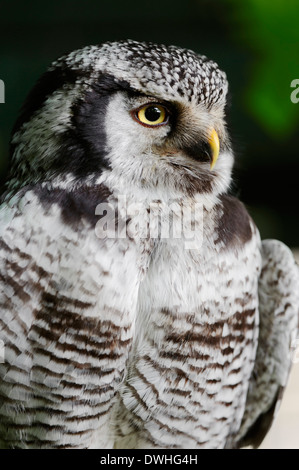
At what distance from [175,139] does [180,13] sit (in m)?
2.00

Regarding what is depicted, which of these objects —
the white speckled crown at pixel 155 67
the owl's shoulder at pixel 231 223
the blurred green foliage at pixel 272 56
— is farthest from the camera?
the blurred green foliage at pixel 272 56

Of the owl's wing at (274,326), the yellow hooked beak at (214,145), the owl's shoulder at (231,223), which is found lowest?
the owl's wing at (274,326)

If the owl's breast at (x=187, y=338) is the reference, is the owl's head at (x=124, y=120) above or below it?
above

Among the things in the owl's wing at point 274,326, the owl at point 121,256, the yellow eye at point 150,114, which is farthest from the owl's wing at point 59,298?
the owl's wing at point 274,326

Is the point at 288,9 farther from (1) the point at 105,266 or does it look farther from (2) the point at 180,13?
(2) the point at 180,13

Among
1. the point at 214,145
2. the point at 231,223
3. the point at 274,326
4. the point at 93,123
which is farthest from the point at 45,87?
the point at 274,326

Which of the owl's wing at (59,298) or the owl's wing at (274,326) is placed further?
the owl's wing at (274,326)

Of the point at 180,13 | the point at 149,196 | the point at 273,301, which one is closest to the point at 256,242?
the point at 273,301

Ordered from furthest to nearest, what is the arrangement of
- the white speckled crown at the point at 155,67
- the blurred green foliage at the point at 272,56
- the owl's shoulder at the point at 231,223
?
the blurred green foliage at the point at 272,56
the owl's shoulder at the point at 231,223
the white speckled crown at the point at 155,67

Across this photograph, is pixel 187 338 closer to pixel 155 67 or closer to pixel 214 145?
pixel 214 145

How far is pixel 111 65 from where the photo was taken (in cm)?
137

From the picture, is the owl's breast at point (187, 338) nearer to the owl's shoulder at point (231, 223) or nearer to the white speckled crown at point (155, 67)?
the owl's shoulder at point (231, 223)

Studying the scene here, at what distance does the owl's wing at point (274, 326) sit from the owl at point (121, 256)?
16cm

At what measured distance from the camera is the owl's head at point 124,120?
1.36 m
